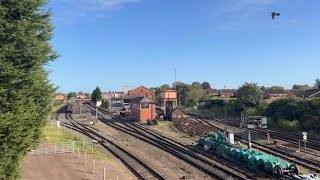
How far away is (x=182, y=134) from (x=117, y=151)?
15.5 metres

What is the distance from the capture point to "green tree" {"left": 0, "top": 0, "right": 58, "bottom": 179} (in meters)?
13.7

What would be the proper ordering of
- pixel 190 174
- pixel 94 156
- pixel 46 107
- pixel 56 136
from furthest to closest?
pixel 56 136, pixel 94 156, pixel 190 174, pixel 46 107

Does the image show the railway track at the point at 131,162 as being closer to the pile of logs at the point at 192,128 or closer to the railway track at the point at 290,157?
the railway track at the point at 290,157

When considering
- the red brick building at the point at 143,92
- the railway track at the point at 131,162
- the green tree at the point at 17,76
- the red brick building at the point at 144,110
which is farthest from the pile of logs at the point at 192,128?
the red brick building at the point at 143,92

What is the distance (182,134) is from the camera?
159 ft

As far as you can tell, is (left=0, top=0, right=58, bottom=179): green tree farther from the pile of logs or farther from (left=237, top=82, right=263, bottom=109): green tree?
(left=237, top=82, right=263, bottom=109): green tree

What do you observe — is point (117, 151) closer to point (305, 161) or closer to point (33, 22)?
point (305, 161)

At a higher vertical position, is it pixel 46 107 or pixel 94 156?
pixel 46 107

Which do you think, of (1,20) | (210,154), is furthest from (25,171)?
(210,154)

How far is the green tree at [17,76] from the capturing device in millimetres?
13742

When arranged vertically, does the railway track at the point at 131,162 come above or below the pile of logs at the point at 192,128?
below

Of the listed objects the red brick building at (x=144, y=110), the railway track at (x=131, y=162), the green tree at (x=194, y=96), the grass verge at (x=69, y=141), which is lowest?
the railway track at (x=131, y=162)

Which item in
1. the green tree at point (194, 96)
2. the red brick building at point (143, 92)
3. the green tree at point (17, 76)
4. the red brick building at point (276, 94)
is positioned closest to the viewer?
the green tree at point (17, 76)

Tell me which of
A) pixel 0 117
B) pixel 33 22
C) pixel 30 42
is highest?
pixel 33 22
